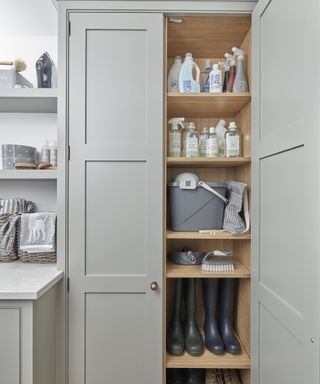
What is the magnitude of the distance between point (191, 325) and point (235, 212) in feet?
2.23

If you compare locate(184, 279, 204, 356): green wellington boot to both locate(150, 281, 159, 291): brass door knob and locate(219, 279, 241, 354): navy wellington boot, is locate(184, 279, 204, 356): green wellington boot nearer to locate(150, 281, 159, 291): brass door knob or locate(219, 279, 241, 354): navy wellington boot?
locate(219, 279, 241, 354): navy wellington boot

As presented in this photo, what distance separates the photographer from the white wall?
1539mm

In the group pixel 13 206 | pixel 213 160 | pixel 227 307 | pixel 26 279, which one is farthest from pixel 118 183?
pixel 227 307

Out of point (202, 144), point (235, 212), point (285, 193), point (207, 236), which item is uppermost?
point (202, 144)

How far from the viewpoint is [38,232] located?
1.52m

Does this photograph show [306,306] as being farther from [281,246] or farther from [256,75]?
[256,75]

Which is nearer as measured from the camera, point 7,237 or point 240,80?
point 240,80

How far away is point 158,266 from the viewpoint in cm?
139

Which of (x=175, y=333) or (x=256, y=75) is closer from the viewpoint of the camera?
(x=256, y=75)

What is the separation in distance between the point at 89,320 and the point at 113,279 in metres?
0.23

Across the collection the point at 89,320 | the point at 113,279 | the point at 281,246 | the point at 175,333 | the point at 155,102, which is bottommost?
the point at 175,333

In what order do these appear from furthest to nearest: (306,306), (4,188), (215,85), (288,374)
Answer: (4,188)
(215,85)
(288,374)
(306,306)

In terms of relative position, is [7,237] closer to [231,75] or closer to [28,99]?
[28,99]

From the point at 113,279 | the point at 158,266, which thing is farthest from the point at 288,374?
the point at 113,279
